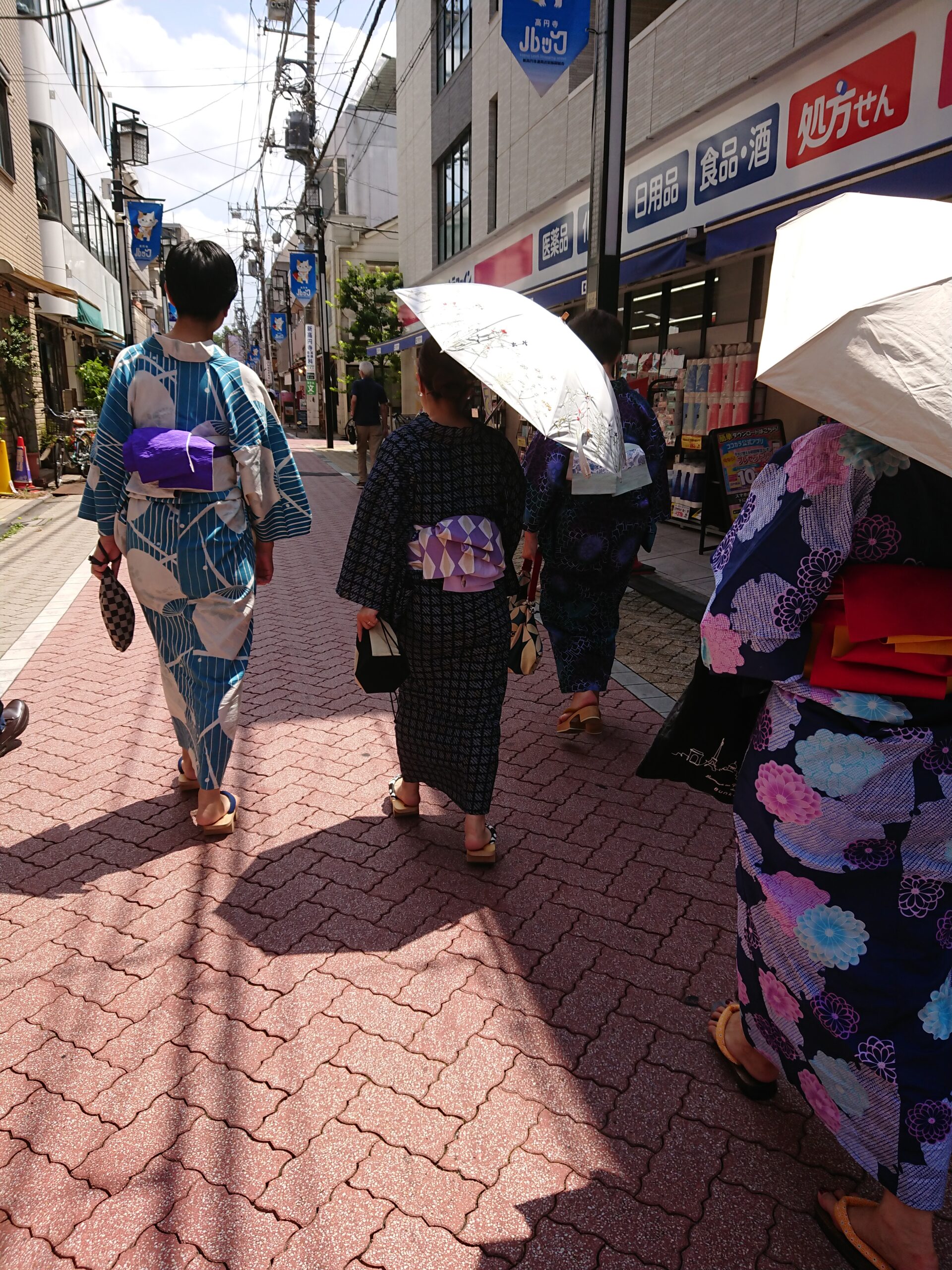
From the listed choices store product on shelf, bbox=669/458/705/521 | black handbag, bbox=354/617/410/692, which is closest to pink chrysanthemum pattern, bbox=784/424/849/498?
black handbag, bbox=354/617/410/692

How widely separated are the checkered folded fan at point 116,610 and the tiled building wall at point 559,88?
19.7 ft

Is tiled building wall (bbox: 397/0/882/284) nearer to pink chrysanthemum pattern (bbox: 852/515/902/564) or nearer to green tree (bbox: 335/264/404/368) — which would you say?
green tree (bbox: 335/264/404/368)

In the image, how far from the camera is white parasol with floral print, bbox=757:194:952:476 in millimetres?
1301

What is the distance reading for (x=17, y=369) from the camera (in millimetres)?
14586

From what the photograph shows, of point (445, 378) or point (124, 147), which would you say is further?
point (124, 147)

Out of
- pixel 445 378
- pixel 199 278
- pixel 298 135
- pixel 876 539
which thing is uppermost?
pixel 298 135

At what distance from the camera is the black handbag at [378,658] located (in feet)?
10.3

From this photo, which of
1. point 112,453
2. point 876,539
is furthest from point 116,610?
point 876,539

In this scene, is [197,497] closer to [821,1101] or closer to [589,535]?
[589,535]

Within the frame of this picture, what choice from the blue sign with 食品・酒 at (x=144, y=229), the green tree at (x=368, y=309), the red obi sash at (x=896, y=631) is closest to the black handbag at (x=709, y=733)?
the red obi sash at (x=896, y=631)

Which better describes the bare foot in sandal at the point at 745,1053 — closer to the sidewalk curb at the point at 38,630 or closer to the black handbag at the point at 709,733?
the black handbag at the point at 709,733

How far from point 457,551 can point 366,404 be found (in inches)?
498

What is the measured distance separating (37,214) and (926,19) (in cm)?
1731

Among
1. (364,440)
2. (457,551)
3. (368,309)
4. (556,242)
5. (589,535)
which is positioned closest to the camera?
(457,551)
